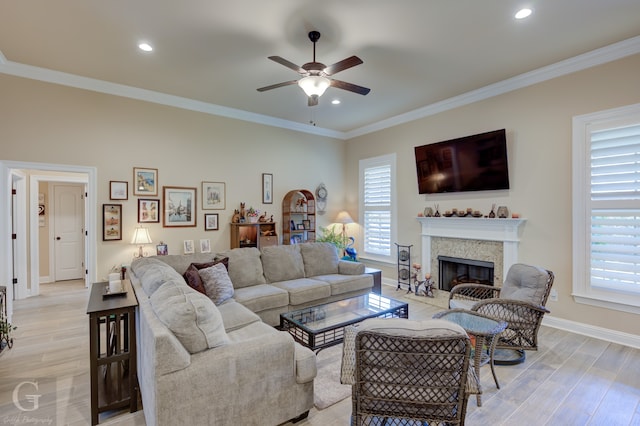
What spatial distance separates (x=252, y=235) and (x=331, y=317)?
294 cm

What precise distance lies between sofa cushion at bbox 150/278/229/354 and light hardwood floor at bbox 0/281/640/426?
2.97 feet

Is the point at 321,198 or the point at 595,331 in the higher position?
the point at 321,198

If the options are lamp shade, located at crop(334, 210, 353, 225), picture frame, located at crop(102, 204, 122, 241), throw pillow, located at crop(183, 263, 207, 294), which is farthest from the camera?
lamp shade, located at crop(334, 210, 353, 225)

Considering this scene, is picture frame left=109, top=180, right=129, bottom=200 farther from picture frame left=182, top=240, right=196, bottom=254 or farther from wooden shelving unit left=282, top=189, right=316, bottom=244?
wooden shelving unit left=282, top=189, right=316, bottom=244

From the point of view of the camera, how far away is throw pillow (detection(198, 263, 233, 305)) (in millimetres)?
3365

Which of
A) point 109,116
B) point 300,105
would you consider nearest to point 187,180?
point 109,116

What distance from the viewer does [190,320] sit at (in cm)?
185

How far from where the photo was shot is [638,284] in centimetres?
333

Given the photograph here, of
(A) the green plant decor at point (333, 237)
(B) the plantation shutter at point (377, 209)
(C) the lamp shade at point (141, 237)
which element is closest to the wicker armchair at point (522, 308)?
(B) the plantation shutter at point (377, 209)

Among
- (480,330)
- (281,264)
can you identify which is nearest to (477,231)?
(480,330)

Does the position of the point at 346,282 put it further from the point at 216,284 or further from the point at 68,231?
the point at 68,231

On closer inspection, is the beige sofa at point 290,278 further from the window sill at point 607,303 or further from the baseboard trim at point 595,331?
the window sill at point 607,303

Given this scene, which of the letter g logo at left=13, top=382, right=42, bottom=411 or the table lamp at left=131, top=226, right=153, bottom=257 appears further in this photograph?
the table lamp at left=131, top=226, right=153, bottom=257

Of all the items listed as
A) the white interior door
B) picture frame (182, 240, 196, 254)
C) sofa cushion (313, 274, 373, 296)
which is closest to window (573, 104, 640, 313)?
sofa cushion (313, 274, 373, 296)
